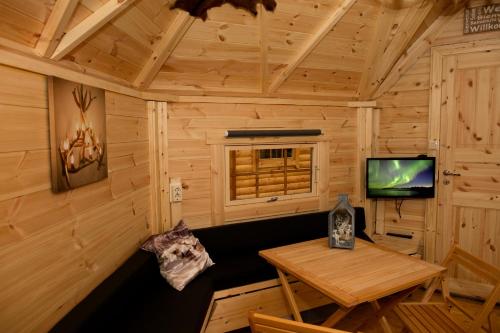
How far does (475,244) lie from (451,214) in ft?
1.17

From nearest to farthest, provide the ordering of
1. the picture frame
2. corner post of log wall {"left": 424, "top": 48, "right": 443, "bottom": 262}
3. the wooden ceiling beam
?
the wooden ceiling beam
the picture frame
corner post of log wall {"left": 424, "top": 48, "right": 443, "bottom": 262}

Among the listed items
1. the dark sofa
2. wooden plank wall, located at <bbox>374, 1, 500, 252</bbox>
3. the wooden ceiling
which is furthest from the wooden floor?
the wooden ceiling

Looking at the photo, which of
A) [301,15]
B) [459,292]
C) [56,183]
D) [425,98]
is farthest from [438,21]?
[56,183]

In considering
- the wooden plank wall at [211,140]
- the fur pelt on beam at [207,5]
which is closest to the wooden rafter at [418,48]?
the wooden plank wall at [211,140]

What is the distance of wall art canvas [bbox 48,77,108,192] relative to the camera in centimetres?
158

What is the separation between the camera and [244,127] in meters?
3.31

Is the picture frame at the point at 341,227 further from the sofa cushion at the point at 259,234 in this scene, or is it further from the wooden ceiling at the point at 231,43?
the wooden ceiling at the point at 231,43

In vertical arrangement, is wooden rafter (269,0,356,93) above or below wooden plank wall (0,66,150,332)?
above

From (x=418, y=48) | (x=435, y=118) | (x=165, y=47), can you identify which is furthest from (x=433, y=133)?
(x=165, y=47)

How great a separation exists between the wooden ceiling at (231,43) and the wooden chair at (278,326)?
151 centimetres

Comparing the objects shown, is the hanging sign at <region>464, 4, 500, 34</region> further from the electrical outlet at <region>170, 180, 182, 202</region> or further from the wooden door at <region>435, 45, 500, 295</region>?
the electrical outlet at <region>170, 180, 182, 202</region>

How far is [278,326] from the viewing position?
1319mm

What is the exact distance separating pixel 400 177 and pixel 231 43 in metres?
2.22

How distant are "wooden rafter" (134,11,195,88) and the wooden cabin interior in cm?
2
